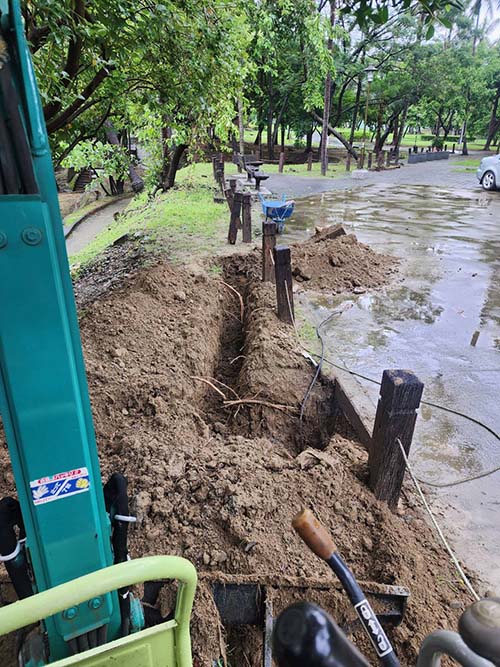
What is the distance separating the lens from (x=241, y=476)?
114 inches

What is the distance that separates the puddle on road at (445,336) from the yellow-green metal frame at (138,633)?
2.18m

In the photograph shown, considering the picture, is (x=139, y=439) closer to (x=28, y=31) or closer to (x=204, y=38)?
(x=28, y=31)

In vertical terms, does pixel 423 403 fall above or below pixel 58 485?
below

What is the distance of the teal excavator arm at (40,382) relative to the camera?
105 centimetres

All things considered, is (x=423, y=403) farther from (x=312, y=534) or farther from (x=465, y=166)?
(x=465, y=166)

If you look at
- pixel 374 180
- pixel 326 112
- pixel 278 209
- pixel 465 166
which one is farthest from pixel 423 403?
pixel 465 166

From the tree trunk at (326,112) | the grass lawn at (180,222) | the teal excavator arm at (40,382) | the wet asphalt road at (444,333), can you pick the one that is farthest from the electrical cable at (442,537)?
the tree trunk at (326,112)

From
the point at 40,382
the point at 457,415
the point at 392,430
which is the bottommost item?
the point at 457,415

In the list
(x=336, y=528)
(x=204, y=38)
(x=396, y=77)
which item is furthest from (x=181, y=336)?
(x=396, y=77)

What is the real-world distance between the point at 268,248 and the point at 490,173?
47.1 ft

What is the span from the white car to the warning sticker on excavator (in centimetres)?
1903

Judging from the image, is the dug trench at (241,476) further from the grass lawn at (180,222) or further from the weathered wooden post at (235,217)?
the weathered wooden post at (235,217)

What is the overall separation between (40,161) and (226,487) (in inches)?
86.5

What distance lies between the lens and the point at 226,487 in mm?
2781
